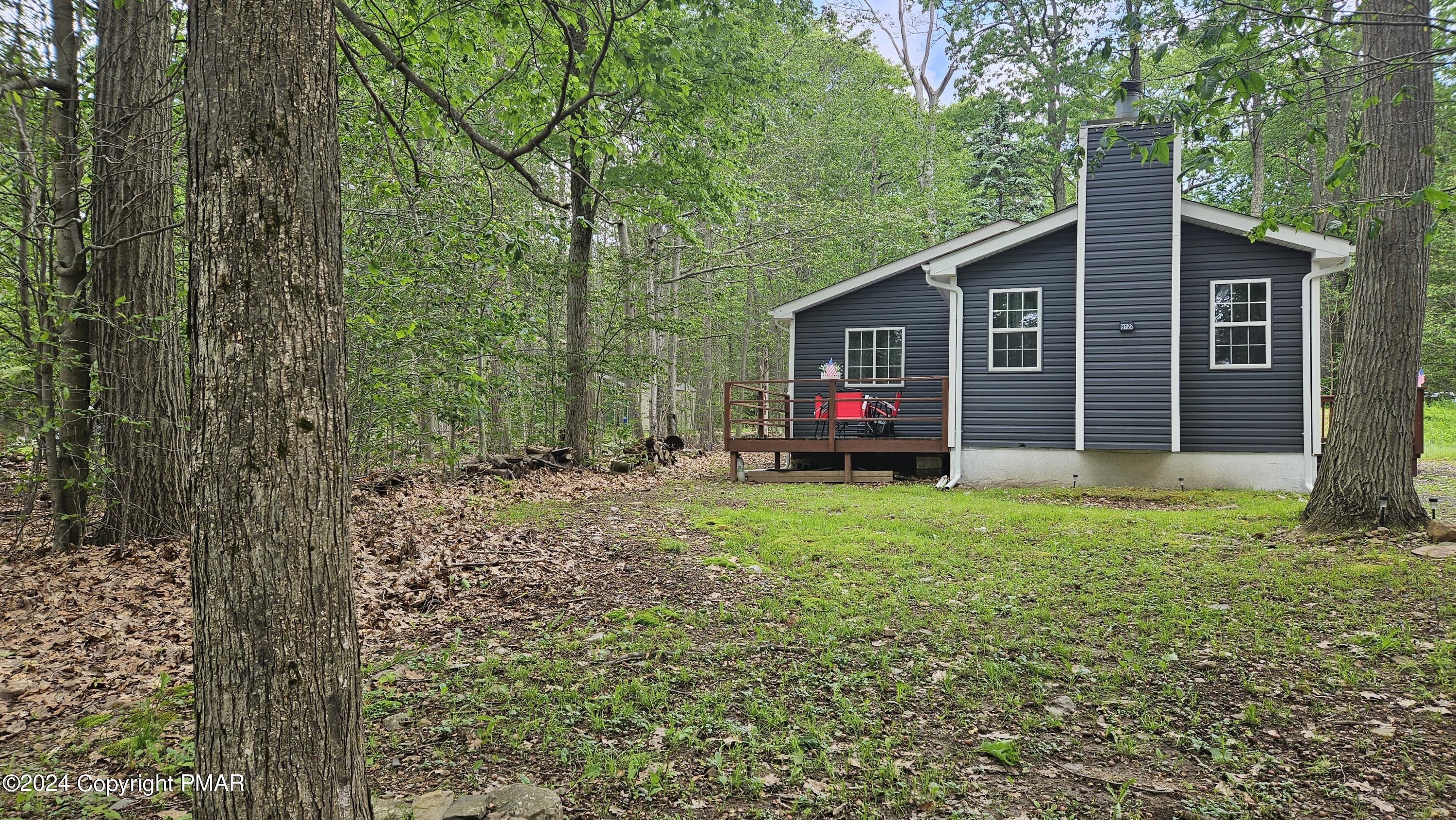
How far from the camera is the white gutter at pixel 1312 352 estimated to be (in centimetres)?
1169

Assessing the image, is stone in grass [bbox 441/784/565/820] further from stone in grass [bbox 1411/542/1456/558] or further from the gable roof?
the gable roof

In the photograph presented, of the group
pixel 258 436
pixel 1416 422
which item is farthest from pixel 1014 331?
pixel 258 436

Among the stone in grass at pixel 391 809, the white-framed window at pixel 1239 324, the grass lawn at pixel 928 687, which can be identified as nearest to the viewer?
the stone in grass at pixel 391 809

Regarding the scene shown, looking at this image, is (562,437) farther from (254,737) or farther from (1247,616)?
(254,737)

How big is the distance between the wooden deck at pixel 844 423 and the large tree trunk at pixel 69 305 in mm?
9731

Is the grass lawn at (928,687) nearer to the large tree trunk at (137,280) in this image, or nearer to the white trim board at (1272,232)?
the large tree trunk at (137,280)

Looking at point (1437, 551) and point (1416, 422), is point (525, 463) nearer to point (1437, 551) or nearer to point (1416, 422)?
point (1437, 551)

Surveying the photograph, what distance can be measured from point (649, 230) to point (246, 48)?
1709 cm

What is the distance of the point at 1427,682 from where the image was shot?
3832 millimetres

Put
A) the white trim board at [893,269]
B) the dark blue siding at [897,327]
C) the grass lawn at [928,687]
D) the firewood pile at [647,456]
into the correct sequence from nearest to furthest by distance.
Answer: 1. the grass lawn at [928,687]
2. the firewood pile at [647,456]
3. the white trim board at [893,269]
4. the dark blue siding at [897,327]

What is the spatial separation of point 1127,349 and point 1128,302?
804 mm

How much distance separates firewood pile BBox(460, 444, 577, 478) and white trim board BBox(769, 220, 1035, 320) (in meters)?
5.64

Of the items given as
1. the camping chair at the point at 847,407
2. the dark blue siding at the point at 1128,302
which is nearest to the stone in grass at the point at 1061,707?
the dark blue siding at the point at 1128,302

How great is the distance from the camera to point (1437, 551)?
6266mm
